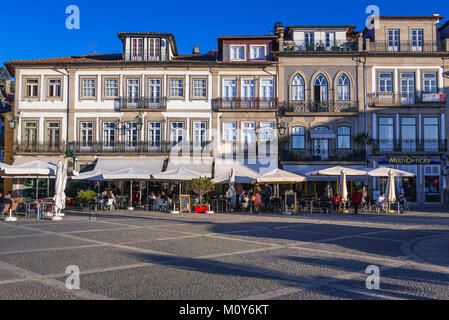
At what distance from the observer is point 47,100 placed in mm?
28750

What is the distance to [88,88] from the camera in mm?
28906

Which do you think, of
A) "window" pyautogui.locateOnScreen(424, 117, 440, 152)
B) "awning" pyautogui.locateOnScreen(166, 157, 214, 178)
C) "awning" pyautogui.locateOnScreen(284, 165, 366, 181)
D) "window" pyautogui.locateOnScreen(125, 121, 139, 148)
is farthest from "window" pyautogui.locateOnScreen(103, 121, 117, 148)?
"window" pyautogui.locateOnScreen(424, 117, 440, 152)

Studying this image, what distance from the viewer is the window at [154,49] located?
29.0m

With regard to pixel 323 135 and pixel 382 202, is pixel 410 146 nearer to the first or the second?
pixel 323 135

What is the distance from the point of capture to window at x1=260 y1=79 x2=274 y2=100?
2875cm

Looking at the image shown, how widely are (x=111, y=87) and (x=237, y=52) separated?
29.7 ft

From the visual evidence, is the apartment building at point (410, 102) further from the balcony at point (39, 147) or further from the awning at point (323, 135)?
the balcony at point (39, 147)

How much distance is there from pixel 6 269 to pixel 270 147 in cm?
2207

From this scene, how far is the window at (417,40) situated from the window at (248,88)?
11.3m

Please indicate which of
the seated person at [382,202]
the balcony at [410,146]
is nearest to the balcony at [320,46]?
the balcony at [410,146]

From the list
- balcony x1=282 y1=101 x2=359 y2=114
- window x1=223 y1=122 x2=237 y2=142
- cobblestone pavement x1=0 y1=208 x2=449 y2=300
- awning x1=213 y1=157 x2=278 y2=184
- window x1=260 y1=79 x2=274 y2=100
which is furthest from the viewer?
window x1=260 y1=79 x2=274 y2=100

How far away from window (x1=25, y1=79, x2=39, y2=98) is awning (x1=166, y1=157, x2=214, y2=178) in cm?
1061

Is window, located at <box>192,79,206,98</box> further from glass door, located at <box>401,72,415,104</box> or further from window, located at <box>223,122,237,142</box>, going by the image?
glass door, located at <box>401,72,415,104</box>
